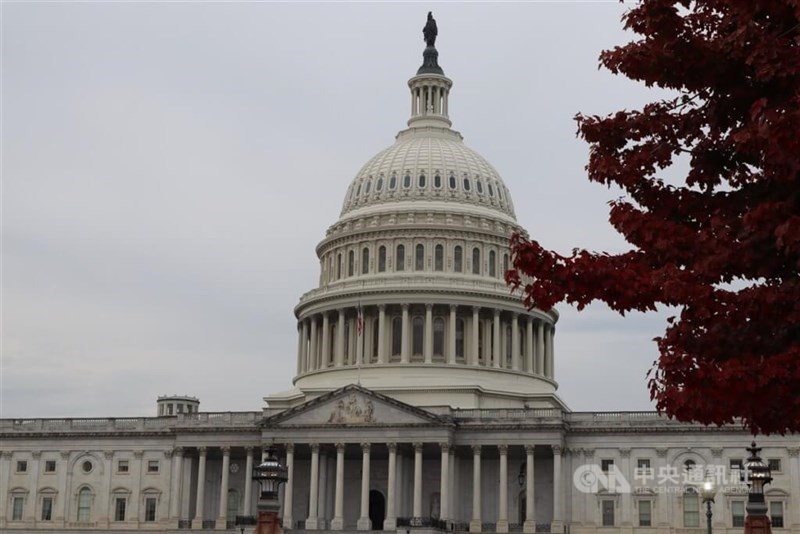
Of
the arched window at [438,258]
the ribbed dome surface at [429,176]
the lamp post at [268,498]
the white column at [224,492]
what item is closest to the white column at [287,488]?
the white column at [224,492]

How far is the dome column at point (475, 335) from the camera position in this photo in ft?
383

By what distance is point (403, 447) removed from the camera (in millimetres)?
102562

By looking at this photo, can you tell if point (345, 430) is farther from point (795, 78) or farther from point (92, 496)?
point (795, 78)

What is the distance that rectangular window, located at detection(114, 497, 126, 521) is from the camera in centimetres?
11094

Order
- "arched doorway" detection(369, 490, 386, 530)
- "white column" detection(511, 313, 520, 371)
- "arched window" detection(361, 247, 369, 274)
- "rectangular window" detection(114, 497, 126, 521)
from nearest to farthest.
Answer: "arched doorway" detection(369, 490, 386, 530) → "rectangular window" detection(114, 497, 126, 521) → "white column" detection(511, 313, 520, 371) → "arched window" detection(361, 247, 369, 274)

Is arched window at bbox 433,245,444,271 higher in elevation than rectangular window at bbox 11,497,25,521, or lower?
higher

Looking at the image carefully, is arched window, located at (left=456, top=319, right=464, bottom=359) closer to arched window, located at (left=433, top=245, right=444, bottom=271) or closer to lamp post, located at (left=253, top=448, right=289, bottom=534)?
arched window, located at (left=433, top=245, right=444, bottom=271)

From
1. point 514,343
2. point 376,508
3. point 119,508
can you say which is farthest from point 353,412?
point 119,508

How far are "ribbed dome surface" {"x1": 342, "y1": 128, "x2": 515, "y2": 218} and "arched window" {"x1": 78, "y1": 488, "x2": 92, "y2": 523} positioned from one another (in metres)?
39.3

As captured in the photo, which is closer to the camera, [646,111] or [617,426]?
[646,111]

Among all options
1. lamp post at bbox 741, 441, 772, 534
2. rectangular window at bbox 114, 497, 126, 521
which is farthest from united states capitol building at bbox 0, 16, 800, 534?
lamp post at bbox 741, 441, 772, 534

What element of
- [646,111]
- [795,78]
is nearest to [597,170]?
[646,111]

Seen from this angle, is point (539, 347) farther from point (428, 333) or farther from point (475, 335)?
point (428, 333)

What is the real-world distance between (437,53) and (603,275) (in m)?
118
